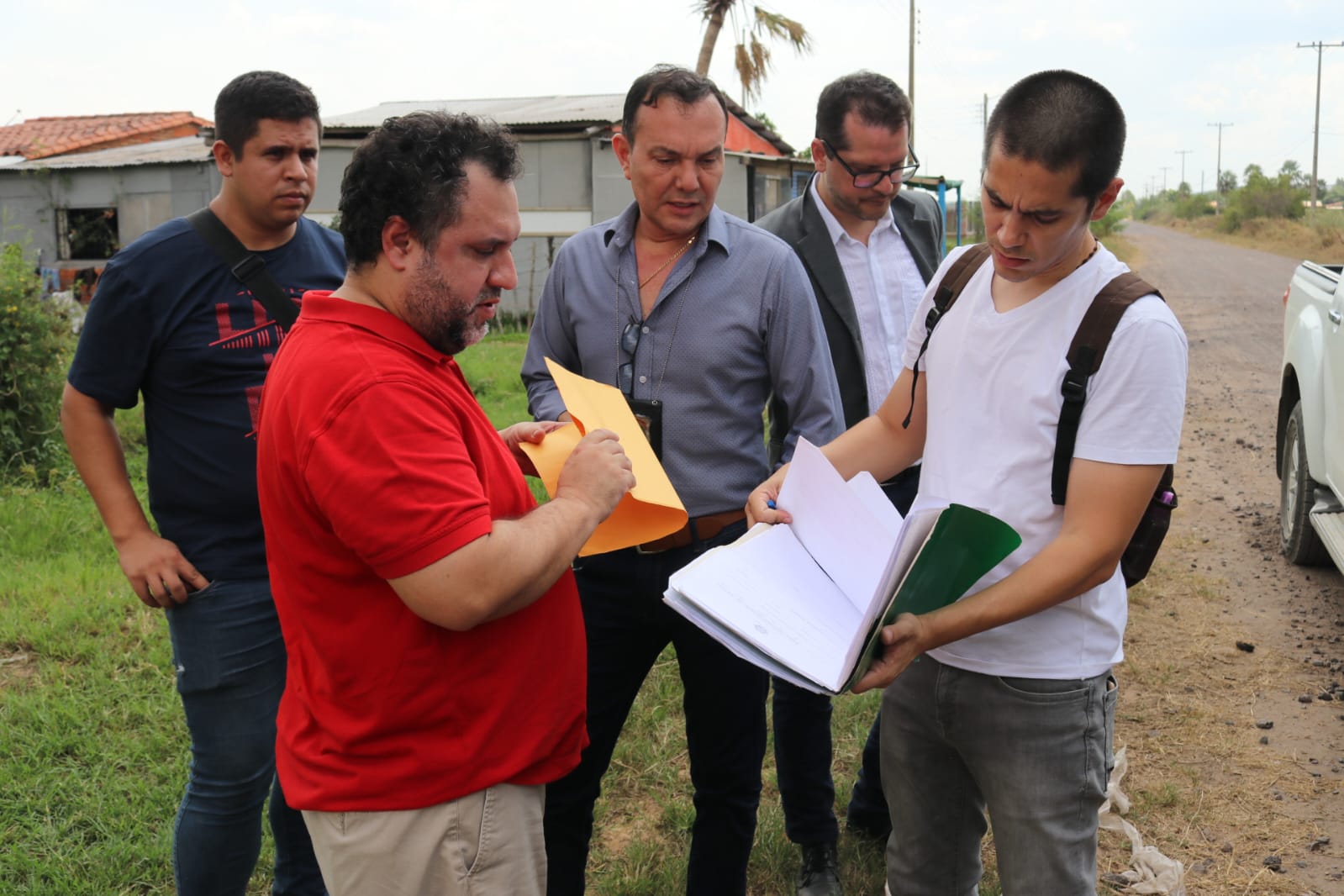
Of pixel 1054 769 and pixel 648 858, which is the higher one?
pixel 1054 769

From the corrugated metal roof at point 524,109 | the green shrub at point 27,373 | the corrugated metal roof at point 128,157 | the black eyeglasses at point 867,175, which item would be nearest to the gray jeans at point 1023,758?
the black eyeglasses at point 867,175

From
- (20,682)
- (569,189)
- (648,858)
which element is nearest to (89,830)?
(20,682)

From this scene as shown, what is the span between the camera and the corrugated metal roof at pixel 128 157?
2042cm

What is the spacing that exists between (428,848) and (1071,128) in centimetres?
164

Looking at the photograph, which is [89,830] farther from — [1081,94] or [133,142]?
[133,142]

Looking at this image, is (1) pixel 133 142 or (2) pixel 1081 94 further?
(1) pixel 133 142

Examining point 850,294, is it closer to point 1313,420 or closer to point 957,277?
point 957,277

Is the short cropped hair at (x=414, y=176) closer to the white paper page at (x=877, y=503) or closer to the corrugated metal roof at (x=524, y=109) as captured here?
the white paper page at (x=877, y=503)

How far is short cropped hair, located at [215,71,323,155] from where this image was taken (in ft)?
9.03

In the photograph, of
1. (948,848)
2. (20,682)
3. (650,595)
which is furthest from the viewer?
(20,682)

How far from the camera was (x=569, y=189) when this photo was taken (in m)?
18.3

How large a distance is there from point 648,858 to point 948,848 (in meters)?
1.42

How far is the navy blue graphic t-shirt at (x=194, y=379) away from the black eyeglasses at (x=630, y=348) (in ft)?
2.85

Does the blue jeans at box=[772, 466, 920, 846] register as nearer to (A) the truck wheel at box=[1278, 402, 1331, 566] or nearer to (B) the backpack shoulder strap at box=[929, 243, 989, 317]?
(B) the backpack shoulder strap at box=[929, 243, 989, 317]
